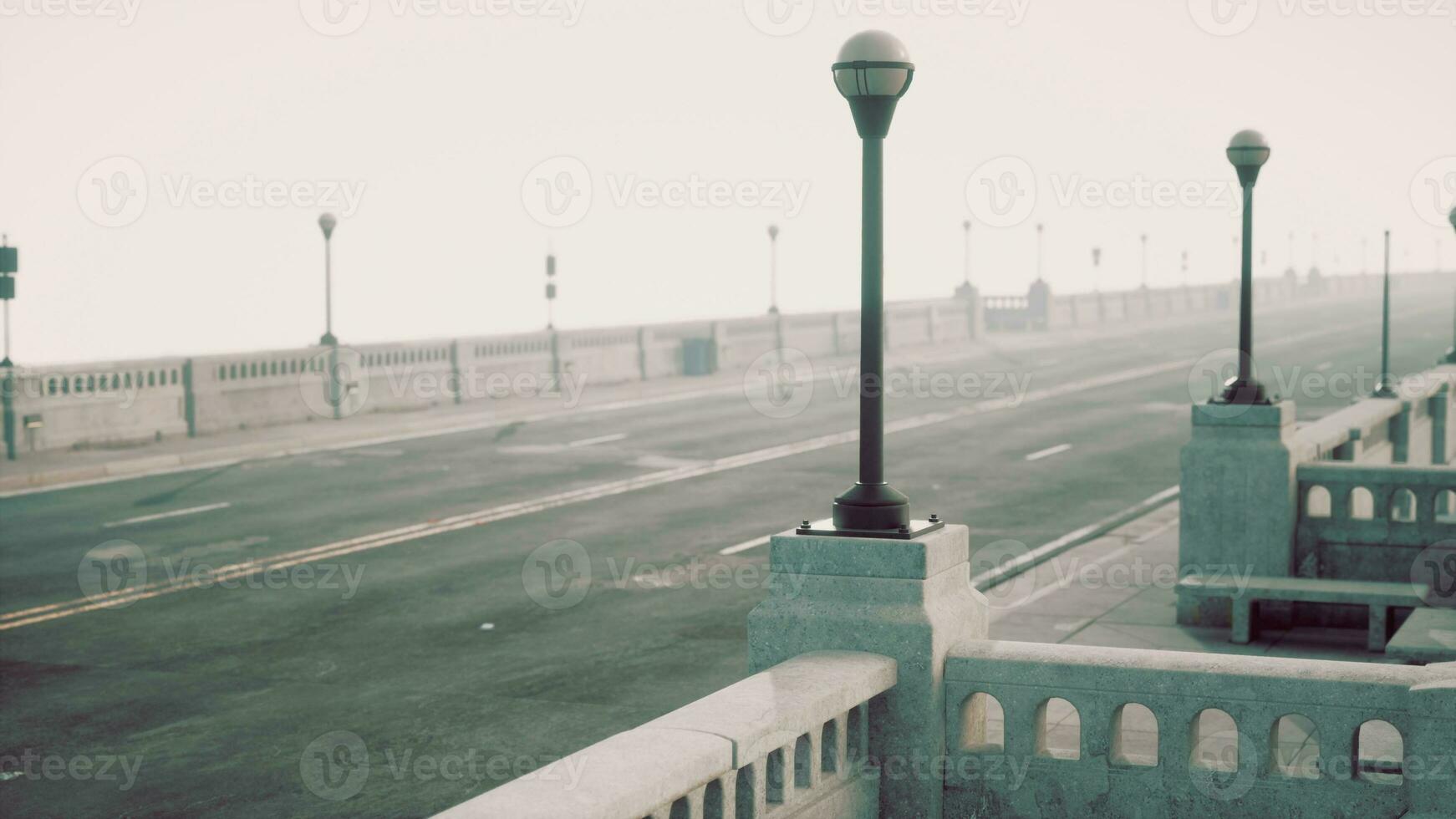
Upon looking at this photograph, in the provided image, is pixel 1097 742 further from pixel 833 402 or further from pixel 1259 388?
pixel 833 402

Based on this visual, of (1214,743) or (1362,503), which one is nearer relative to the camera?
(1214,743)

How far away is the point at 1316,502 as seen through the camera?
552 inches

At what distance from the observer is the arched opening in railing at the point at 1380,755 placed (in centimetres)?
A: 675

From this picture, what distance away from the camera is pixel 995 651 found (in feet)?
23.5

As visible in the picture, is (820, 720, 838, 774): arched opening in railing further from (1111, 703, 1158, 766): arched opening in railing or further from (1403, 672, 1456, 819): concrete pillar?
(1403, 672, 1456, 819): concrete pillar

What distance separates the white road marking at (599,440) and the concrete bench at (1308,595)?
16.3 m

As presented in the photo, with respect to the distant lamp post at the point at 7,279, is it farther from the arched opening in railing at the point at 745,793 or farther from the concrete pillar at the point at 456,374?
the arched opening in railing at the point at 745,793

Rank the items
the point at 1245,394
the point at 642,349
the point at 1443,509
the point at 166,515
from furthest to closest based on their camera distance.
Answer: the point at 642,349 → the point at 166,515 → the point at 1443,509 → the point at 1245,394

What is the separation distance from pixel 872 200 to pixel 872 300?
0.47 m

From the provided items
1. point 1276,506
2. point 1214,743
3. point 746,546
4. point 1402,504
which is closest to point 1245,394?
point 1276,506

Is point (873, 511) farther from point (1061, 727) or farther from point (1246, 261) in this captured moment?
point (1246, 261)

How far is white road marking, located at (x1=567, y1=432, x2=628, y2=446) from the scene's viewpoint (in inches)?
1104

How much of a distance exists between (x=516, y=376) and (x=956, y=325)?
2690 cm

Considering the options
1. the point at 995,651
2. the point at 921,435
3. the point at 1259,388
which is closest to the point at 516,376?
the point at 921,435
